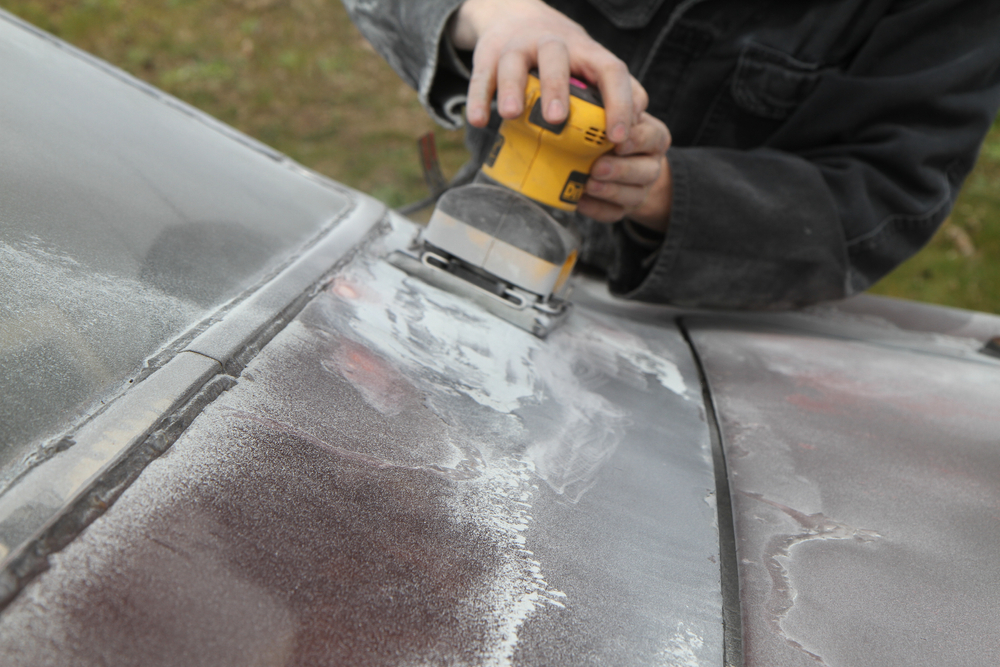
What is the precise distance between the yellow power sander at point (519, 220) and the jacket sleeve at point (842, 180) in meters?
0.31

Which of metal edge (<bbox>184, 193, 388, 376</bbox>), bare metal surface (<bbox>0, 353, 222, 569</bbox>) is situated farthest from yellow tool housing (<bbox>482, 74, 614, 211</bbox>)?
bare metal surface (<bbox>0, 353, 222, 569</bbox>)

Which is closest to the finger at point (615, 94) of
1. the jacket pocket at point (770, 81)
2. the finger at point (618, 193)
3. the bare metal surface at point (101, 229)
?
the finger at point (618, 193)

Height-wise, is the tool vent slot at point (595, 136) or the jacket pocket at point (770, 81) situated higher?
the jacket pocket at point (770, 81)

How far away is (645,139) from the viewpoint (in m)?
0.91

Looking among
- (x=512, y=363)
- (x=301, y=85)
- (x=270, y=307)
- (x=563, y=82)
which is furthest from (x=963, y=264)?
(x=301, y=85)

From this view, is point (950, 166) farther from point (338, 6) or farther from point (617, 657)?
point (338, 6)

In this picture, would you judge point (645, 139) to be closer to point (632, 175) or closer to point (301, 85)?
point (632, 175)

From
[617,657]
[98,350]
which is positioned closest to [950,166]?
[617,657]

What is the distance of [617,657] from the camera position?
0.41 meters

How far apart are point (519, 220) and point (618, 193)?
211mm

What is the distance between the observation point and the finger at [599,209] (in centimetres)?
102

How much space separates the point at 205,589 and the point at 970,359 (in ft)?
3.57

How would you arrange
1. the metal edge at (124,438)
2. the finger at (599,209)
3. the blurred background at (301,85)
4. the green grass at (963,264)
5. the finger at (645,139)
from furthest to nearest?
the blurred background at (301,85), the green grass at (963,264), the finger at (599,209), the finger at (645,139), the metal edge at (124,438)

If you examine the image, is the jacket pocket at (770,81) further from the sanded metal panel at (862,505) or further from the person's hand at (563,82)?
the sanded metal panel at (862,505)
